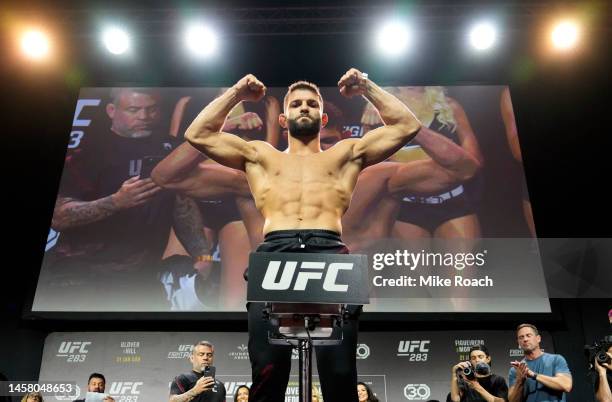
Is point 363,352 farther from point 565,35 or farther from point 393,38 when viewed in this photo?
point 565,35

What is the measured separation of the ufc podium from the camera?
6.66 feet

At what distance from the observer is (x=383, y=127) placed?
10.0 ft

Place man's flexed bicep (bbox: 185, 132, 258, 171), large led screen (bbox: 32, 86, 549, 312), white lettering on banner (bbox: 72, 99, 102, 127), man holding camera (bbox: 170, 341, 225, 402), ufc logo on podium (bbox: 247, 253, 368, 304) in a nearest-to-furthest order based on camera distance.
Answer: ufc logo on podium (bbox: 247, 253, 368, 304) → man's flexed bicep (bbox: 185, 132, 258, 171) → man holding camera (bbox: 170, 341, 225, 402) → large led screen (bbox: 32, 86, 549, 312) → white lettering on banner (bbox: 72, 99, 102, 127)

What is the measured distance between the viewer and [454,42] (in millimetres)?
7594

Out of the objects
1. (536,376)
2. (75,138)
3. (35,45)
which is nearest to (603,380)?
(536,376)

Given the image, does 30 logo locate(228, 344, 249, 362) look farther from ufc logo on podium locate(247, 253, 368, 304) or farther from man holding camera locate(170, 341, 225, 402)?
ufc logo on podium locate(247, 253, 368, 304)

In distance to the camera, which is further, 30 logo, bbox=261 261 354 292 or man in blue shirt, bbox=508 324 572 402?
man in blue shirt, bbox=508 324 572 402

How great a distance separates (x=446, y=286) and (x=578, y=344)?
2.06 meters

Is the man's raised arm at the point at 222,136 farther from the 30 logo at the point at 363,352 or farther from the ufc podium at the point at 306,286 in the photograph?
the 30 logo at the point at 363,352

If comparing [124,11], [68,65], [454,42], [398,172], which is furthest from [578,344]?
[68,65]

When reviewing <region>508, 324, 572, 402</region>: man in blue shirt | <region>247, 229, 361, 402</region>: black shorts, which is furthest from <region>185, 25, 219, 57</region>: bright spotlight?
<region>247, 229, 361, 402</region>: black shorts

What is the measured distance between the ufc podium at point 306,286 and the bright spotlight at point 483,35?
5.97 m

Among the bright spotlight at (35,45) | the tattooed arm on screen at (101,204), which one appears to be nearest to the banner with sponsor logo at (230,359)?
the tattooed arm on screen at (101,204)

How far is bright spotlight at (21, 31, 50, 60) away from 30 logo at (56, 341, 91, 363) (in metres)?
3.88
